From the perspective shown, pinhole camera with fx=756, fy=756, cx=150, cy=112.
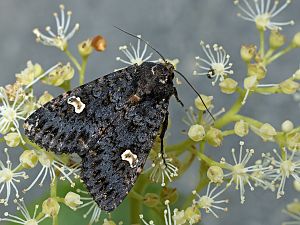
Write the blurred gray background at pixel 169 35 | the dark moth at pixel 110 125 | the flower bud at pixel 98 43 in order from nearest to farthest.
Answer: the dark moth at pixel 110 125, the flower bud at pixel 98 43, the blurred gray background at pixel 169 35

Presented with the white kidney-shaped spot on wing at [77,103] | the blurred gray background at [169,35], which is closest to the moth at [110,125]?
the white kidney-shaped spot on wing at [77,103]

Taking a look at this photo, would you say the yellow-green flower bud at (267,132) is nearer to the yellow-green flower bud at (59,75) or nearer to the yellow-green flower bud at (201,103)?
the yellow-green flower bud at (201,103)

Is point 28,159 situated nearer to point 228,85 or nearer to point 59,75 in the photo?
point 59,75

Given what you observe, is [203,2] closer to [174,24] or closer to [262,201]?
[174,24]

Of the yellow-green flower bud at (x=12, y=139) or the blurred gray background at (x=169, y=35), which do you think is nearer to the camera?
the yellow-green flower bud at (x=12, y=139)

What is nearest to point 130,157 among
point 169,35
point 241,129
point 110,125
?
point 110,125

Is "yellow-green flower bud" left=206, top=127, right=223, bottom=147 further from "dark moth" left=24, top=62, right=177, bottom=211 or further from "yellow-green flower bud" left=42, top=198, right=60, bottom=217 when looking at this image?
"yellow-green flower bud" left=42, top=198, right=60, bottom=217

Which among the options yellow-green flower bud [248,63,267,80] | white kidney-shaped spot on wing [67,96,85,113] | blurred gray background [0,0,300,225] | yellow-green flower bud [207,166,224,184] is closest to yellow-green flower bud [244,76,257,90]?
yellow-green flower bud [248,63,267,80]
